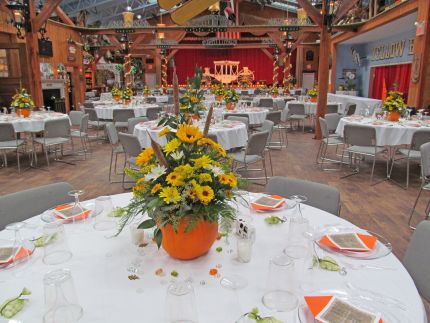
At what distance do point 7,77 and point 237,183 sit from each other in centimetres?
1256

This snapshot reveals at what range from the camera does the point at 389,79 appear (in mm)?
14656

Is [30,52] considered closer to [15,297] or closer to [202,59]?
[15,297]

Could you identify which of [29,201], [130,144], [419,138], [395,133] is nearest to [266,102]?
[395,133]

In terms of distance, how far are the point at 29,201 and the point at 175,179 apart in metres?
1.34

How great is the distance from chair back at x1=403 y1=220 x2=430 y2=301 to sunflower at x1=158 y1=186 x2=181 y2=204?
1.18 metres

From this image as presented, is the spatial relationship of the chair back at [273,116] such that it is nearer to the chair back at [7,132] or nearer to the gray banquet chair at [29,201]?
the chair back at [7,132]

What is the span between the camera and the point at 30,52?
8852 mm

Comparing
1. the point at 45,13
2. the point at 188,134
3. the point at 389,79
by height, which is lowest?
the point at 188,134

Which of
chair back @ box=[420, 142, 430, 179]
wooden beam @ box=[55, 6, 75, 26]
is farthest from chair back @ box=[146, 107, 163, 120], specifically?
wooden beam @ box=[55, 6, 75, 26]

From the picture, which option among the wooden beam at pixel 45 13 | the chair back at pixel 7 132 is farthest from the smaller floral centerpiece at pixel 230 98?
the wooden beam at pixel 45 13

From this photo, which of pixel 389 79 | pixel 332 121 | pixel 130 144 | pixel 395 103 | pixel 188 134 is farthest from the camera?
pixel 389 79

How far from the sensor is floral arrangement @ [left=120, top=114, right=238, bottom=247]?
4.16 ft

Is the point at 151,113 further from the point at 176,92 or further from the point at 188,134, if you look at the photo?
the point at 188,134

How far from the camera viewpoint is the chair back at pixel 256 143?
174 inches
